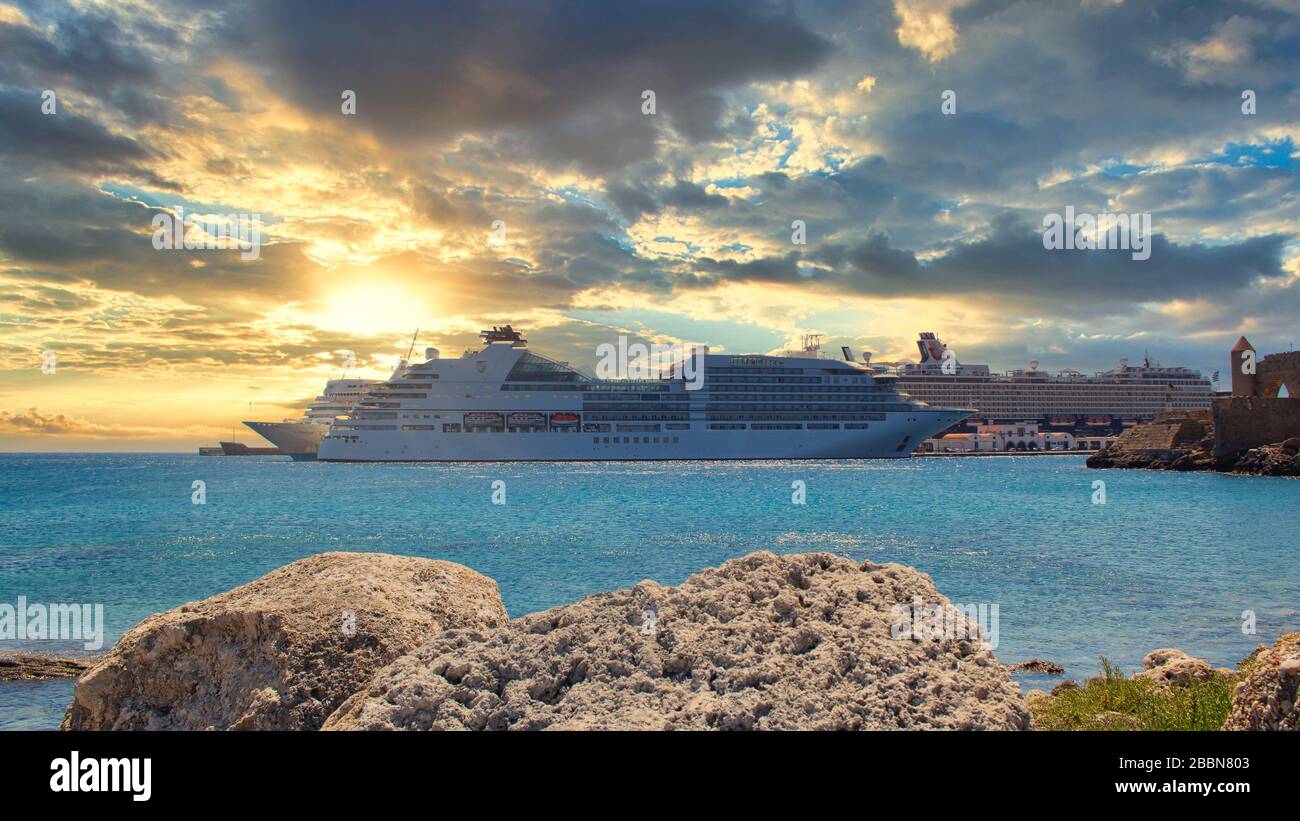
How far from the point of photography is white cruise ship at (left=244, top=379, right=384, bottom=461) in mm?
94875

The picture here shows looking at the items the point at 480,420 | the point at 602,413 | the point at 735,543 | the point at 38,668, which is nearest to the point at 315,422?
the point at 480,420

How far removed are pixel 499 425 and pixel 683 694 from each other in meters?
71.1

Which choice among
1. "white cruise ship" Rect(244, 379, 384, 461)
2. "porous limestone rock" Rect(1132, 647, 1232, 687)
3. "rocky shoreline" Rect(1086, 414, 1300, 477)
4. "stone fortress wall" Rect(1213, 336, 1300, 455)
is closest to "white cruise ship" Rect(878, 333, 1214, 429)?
"rocky shoreline" Rect(1086, 414, 1300, 477)

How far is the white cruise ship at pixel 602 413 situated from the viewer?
72.9 m

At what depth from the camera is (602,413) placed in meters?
74.1

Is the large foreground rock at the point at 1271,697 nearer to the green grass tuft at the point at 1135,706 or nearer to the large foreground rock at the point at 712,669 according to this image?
the large foreground rock at the point at 712,669

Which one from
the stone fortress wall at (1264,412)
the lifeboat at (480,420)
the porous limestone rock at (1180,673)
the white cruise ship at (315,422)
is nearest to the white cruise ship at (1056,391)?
the stone fortress wall at (1264,412)

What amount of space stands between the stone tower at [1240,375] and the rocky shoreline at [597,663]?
254 feet

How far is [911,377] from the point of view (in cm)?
11669

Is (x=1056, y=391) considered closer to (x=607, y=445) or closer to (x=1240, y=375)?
(x=1240, y=375)

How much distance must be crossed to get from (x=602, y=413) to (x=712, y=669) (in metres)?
70.8
